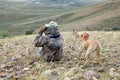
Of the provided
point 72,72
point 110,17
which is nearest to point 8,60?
point 72,72

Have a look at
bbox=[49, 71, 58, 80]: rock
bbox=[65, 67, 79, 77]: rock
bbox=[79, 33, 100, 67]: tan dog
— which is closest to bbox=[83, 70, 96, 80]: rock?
bbox=[65, 67, 79, 77]: rock

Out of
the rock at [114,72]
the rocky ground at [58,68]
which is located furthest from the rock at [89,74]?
the rock at [114,72]

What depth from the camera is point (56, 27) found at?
11914 mm

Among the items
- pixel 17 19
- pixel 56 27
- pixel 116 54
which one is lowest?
pixel 17 19

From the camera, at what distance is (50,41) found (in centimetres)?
1188

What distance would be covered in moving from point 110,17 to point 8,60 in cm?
6010

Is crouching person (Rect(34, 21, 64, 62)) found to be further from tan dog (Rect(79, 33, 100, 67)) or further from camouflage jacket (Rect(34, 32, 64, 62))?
tan dog (Rect(79, 33, 100, 67))

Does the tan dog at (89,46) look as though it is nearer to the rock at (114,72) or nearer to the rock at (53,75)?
the rock at (114,72)

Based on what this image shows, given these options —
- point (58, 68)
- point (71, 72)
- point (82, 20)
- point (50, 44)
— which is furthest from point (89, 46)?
point (82, 20)

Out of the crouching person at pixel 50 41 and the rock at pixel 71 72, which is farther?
the crouching person at pixel 50 41

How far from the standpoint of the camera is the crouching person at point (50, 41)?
1186cm

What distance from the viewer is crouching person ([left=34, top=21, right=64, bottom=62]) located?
1186 cm

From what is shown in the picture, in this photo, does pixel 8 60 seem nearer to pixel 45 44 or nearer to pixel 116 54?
pixel 45 44

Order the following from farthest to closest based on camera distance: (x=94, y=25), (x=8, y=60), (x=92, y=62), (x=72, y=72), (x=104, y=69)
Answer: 1. (x=94, y=25)
2. (x=8, y=60)
3. (x=92, y=62)
4. (x=104, y=69)
5. (x=72, y=72)
